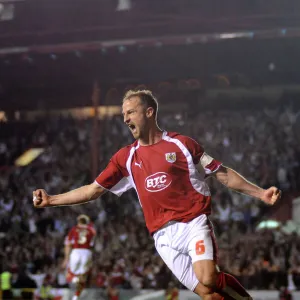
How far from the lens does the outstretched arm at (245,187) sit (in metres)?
4.81

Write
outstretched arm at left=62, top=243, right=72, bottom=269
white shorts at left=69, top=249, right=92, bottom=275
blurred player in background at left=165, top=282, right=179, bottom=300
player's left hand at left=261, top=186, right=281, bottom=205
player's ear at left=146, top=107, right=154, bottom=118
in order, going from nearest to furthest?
player's left hand at left=261, top=186, right=281, bottom=205
player's ear at left=146, top=107, right=154, bottom=118
blurred player in background at left=165, top=282, right=179, bottom=300
outstretched arm at left=62, top=243, right=72, bottom=269
white shorts at left=69, top=249, right=92, bottom=275

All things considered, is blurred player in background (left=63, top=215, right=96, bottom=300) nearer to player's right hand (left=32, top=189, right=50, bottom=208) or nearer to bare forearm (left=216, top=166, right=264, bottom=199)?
player's right hand (left=32, top=189, right=50, bottom=208)

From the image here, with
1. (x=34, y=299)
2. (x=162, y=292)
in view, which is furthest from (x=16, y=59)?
(x=162, y=292)

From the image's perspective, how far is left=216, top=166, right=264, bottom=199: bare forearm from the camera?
193 inches

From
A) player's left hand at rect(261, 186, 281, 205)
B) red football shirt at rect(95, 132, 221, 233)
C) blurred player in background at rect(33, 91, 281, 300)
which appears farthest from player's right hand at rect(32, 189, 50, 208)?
Answer: player's left hand at rect(261, 186, 281, 205)

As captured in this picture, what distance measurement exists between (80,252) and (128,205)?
549 cm

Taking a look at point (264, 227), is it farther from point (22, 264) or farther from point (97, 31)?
point (97, 31)

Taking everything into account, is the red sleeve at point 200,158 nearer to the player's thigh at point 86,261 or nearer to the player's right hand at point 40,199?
the player's right hand at point 40,199

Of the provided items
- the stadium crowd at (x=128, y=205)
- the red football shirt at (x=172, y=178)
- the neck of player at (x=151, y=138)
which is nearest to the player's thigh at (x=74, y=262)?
the stadium crowd at (x=128, y=205)

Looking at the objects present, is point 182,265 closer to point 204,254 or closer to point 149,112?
point 204,254

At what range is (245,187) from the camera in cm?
494

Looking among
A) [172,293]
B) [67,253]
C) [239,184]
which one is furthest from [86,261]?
[239,184]

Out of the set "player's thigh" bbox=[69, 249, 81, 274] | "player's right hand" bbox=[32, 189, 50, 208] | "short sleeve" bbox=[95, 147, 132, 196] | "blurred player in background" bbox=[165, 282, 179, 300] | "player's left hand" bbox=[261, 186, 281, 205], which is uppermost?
"short sleeve" bbox=[95, 147, 132, 196]

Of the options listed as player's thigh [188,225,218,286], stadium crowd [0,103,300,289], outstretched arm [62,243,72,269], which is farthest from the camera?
stadium crowd [0,103,300,289]
